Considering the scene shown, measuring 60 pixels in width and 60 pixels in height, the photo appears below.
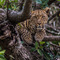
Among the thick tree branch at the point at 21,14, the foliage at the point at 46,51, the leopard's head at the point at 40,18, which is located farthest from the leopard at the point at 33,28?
the thick tree branch at the point at 21,14

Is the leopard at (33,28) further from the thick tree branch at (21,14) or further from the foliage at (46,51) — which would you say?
the thick tree branch at (21,14)

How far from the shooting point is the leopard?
2.56 m

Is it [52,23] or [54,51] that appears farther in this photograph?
[52,23]

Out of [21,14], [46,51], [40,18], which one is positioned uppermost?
[21,14]

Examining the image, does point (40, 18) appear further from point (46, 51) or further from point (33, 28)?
point (46, 51)

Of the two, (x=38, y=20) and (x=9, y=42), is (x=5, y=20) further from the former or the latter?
(x=38, y=20)

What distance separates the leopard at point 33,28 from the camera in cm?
256

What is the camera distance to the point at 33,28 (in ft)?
8.48

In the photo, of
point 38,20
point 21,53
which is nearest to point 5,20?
point 21,53

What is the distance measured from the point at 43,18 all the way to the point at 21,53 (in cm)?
119

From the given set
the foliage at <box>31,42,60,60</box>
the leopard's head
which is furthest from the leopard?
the foliage at <box>31,42,60,60</box>

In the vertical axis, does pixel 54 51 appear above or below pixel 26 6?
below

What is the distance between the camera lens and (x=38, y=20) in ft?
8.39

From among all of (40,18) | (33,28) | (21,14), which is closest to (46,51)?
(33,28)
